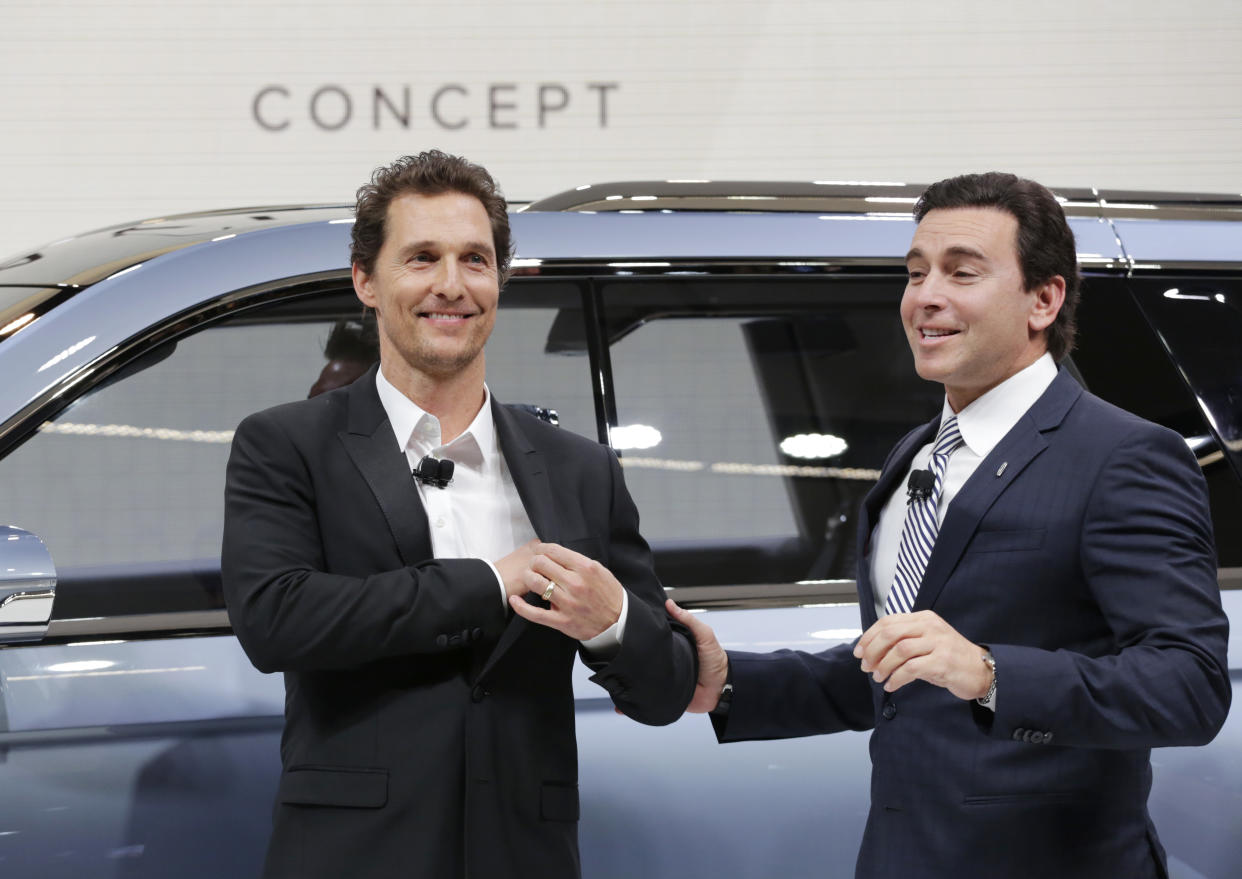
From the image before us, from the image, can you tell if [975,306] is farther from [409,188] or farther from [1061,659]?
[409,188]

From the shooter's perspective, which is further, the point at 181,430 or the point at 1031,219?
the point at 181,430

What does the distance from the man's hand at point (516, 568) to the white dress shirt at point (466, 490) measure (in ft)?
0.20

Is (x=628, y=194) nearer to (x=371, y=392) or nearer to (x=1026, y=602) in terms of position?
(x=371, y=392)

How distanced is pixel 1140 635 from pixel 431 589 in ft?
2.40

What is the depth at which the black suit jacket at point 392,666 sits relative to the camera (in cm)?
129

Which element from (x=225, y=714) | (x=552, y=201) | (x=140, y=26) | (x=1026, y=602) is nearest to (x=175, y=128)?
(x=140, y=26)

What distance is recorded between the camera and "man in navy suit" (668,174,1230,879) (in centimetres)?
122

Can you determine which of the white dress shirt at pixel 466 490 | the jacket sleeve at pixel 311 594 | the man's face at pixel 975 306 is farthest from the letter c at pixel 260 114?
the man's face at pixel 975 306

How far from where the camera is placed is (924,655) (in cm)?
121

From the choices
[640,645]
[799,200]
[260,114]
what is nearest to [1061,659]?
[640,645]

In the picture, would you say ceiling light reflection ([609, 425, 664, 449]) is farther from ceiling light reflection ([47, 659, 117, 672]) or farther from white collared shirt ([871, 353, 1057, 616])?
ceiling light reflection ([47, 659, 117, 672])

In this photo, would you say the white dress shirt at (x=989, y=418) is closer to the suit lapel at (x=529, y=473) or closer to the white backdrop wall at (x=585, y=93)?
the suit lapel at (x=529, y=473)

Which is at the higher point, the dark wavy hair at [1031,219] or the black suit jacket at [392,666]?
the dark wavy hair at [1031,219]

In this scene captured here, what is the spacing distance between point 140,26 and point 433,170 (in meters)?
3.55
